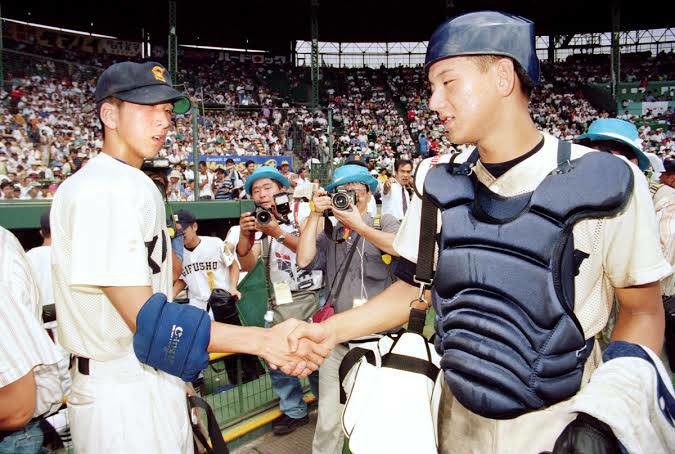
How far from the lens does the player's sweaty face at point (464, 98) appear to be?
5.30 ft

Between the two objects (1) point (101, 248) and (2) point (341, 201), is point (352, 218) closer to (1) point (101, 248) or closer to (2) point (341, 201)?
(2) point (341, 201)

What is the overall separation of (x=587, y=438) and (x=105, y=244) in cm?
162

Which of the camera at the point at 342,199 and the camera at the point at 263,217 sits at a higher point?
the camera at the point at 342,199

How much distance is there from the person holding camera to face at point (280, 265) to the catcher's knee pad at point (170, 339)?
240 cm

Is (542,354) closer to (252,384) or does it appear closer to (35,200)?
(252,384)

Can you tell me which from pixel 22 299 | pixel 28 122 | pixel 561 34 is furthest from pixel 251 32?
pixel 22 299

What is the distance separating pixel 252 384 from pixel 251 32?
3362 centimetres

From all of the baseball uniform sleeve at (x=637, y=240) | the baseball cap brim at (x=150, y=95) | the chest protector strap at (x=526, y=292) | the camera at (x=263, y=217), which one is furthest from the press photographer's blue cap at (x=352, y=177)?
the baseball uniform sleeve at (x=637, y=240)

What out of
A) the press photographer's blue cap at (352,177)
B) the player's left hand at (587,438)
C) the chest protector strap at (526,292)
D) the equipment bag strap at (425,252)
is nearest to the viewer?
the player's left hand at (587,438)

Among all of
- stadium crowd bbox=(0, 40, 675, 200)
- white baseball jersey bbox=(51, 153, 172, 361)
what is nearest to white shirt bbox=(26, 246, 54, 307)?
white baseball jersey bbox=(51, 153, 172, 361)

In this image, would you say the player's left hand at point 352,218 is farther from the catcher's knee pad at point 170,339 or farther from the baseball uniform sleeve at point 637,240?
the baseball uniform sleeve at point 637,240

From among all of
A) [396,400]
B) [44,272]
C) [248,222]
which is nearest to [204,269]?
[248,222]

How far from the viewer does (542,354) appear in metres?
1.39

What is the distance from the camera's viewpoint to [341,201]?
3607mm
